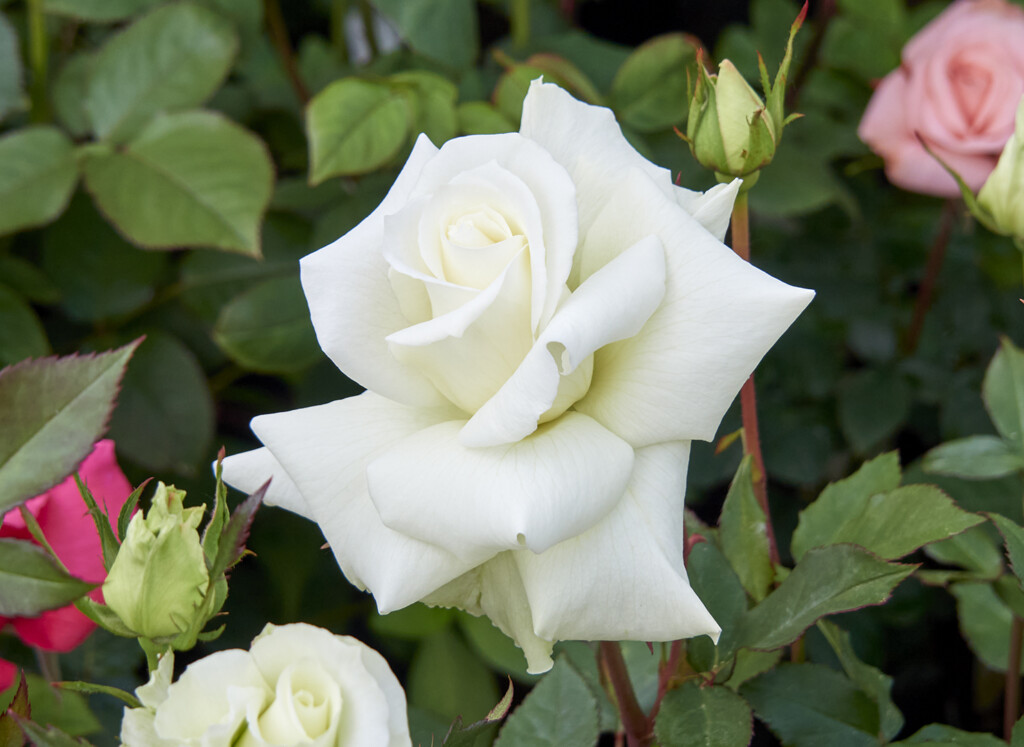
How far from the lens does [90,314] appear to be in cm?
69

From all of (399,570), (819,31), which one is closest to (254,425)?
(399,570)

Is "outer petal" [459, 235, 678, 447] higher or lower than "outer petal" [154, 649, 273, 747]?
higher

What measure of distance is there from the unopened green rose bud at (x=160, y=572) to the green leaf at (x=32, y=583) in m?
0.01

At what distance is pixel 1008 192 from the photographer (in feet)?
1.24

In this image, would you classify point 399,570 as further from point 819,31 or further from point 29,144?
point 819,31

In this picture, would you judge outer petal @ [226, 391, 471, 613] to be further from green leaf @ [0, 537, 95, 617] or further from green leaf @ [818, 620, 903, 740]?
green leaf @ [818, 620, 903, 740]

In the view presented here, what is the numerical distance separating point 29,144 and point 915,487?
563mm

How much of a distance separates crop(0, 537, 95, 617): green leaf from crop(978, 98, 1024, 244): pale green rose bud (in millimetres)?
353

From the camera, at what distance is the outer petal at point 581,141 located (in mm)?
309

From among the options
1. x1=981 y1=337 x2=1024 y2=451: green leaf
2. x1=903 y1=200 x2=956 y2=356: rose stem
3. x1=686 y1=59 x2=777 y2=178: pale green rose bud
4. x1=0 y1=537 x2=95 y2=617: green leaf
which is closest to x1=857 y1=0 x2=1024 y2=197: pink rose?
x1=903 y1=200 x2=956 y2=356: rose stem

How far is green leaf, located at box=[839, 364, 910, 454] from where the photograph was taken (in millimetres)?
682

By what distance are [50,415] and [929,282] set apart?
63 cm

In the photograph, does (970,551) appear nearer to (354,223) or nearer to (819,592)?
(819,592)

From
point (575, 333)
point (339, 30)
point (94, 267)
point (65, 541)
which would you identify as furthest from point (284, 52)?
point (575, 333)
